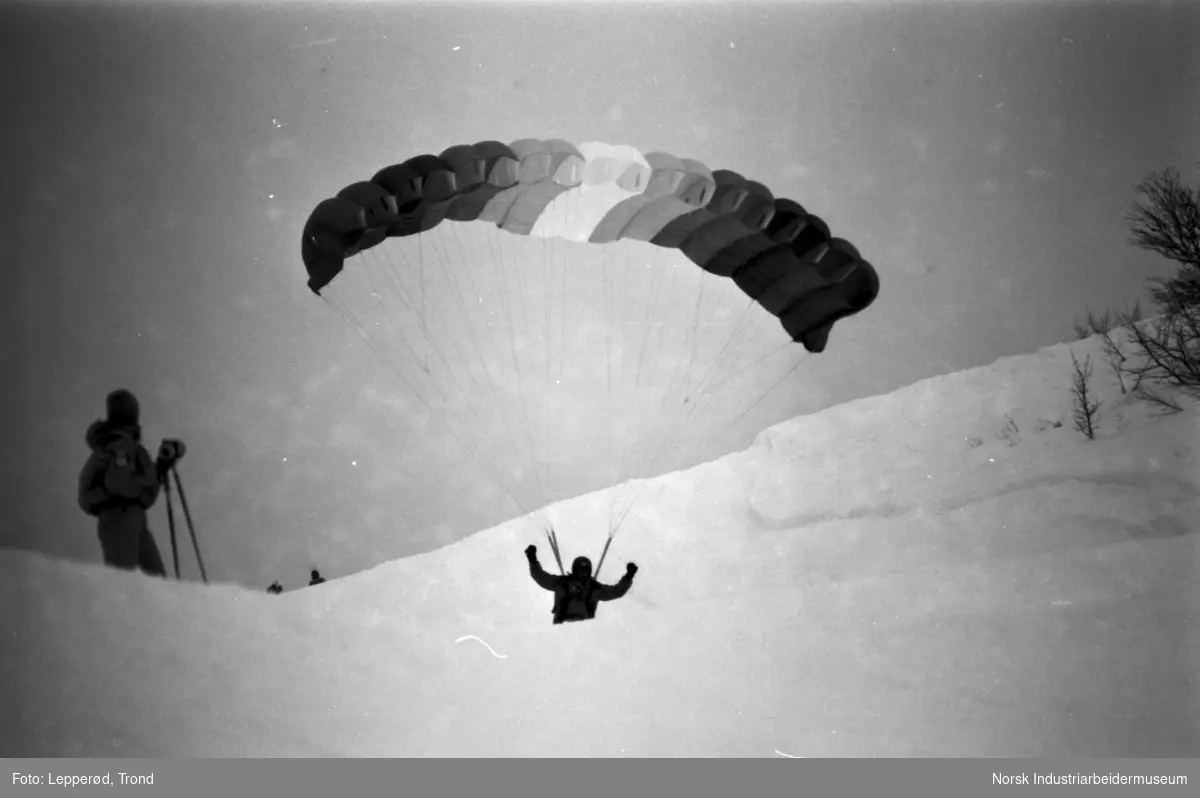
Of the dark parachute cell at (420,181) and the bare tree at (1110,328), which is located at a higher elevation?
the dark parachute cell at (420,181)

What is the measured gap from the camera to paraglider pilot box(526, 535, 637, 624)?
443 cm

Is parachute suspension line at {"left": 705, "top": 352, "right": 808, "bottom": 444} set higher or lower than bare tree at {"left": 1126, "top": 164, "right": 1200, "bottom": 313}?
lower

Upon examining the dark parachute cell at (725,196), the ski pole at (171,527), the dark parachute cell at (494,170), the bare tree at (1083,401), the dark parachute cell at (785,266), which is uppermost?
the dark parachute cell at (494,170)

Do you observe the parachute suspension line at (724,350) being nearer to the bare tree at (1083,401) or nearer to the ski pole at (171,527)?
the bare tree at (1083,401)

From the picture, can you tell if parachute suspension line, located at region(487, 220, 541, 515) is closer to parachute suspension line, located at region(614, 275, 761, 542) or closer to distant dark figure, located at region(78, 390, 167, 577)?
parachute suspension line, located at region(614, 275, 761, 542)

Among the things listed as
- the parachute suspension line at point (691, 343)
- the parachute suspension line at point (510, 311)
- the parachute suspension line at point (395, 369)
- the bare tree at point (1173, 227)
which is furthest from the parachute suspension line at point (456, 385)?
the bare tree at point (1173, 227)

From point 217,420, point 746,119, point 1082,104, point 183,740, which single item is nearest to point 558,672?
point 183,740

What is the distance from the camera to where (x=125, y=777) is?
152 inches

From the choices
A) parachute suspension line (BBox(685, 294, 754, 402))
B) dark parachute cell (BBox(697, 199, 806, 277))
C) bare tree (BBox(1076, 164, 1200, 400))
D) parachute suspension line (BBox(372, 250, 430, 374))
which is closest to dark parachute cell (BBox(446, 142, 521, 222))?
dark parachute cell (BBox(697, 199, 806, 277))

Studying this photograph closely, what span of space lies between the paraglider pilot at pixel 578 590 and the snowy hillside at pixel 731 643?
3.8 inches

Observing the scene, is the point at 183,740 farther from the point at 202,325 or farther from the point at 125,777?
the point at 202,325

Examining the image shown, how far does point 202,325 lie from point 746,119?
3626 mm

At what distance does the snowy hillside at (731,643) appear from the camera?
13.7ft

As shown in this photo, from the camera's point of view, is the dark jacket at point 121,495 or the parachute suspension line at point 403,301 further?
the parachute suspension line at point 403,301
